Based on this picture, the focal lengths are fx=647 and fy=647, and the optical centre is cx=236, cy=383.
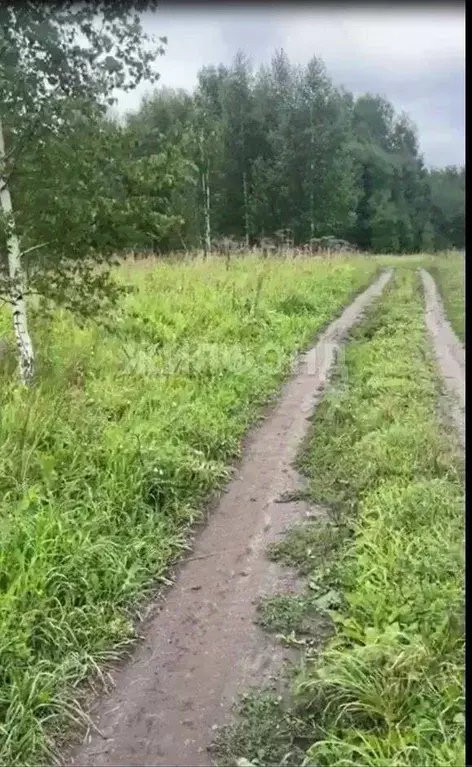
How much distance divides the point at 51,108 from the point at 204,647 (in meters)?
2.19

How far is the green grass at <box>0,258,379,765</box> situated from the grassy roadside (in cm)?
40

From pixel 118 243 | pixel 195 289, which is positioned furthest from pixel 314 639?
pixel 195 289

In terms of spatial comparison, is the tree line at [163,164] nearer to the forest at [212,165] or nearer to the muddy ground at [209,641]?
the forest at [212,165]

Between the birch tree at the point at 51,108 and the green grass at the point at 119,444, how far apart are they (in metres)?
0.17

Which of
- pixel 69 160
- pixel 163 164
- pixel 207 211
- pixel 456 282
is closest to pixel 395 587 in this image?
pixel 456 282

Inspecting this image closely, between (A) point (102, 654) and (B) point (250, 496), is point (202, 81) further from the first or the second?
(A) point (102, 654)

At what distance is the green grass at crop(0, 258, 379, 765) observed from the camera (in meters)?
1.54

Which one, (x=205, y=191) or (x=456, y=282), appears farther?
(x=205, y=191)

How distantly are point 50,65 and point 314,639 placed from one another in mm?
2306

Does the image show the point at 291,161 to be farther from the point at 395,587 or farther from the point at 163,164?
the point at 395,587

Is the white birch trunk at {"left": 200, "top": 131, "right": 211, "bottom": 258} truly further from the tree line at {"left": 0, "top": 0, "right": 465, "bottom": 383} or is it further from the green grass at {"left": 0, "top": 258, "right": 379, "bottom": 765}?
the green grass at {"left": 0, "top": 258, "right": 379, "bottom": 765}

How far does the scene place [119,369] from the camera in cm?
336

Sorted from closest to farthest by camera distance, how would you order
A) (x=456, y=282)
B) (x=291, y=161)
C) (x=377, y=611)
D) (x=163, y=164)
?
(x=456, y=282), (x=377, y=611), (x=291, y=161), (x=163, y=164)

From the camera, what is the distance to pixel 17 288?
2.98m
